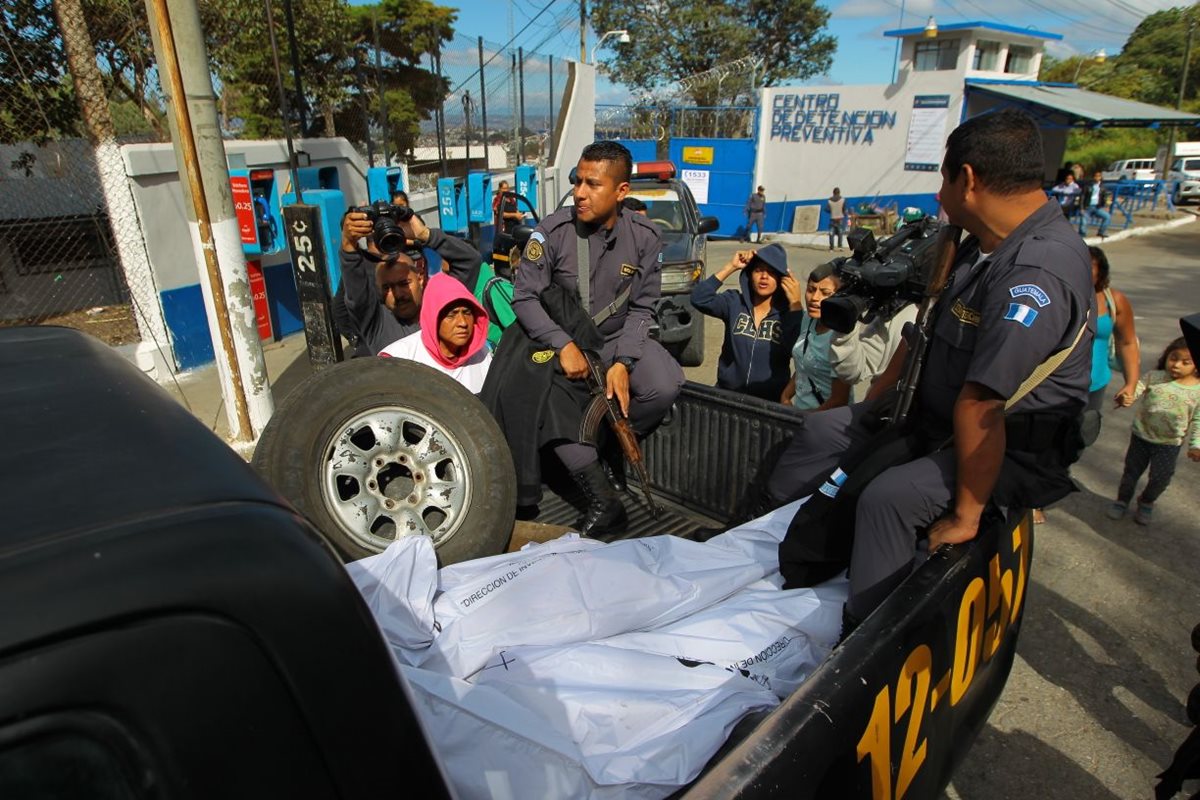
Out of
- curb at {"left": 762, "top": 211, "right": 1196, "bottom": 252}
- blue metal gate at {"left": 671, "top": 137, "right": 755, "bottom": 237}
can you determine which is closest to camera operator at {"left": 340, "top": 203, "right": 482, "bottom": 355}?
curb at {"left": 762, "top": 211, "right": 1196, "bottom": 252}

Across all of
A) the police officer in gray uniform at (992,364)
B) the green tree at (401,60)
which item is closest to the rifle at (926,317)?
the police officer in gray uniform at (992,364)

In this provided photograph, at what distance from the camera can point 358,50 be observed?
10.5m

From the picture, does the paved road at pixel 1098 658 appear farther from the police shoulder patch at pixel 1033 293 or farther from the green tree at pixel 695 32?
the green tree at pixel 695 32

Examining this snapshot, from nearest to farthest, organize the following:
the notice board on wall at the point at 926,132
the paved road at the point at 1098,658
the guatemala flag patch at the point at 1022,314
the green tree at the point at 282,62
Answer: the guatemala flag patch at the point at 1022,314
the paved road at the point at 1098,658
the green tree at the point at 282,62
the notice board on wall at the point at 926,132

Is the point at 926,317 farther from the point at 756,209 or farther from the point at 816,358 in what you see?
the point at 756,209

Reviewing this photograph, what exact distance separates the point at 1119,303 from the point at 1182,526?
1.33 m

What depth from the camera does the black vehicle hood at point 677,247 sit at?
8.00m

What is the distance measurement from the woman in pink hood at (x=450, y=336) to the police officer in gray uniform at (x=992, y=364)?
175 cm

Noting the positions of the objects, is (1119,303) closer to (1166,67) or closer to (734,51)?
(734,51)

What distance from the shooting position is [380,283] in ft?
12.3

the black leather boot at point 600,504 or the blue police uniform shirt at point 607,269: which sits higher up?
the blue police uniform shirt at point 607,269

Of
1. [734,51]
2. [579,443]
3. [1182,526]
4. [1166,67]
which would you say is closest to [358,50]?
[579,443]

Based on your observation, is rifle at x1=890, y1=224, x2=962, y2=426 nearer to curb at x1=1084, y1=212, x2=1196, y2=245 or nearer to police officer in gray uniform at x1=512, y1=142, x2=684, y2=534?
police officer in gray uniform at x1=512, y1=142, x2=684, y2=534

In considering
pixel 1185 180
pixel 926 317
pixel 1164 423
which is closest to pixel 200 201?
pixel 926 317
